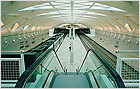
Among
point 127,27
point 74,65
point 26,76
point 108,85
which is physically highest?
point 127,27

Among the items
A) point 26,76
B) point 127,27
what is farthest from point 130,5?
point 127,27

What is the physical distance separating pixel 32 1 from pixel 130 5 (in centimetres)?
860

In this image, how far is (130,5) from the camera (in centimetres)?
1101

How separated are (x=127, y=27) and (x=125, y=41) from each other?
2759 mm

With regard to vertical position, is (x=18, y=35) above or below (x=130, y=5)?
below

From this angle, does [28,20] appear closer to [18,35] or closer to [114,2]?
[18,35]

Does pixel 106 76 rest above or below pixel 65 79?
above

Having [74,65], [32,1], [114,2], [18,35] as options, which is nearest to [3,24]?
[18,35]

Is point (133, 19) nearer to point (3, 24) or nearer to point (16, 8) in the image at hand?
point (16, 8)

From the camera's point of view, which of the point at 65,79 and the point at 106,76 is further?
the point at 65,79

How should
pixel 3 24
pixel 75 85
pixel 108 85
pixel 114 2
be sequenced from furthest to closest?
pixel 3 24, pixel 114 2, pixel 75 85, pixel 108 85

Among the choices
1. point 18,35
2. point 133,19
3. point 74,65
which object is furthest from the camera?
point 18,35

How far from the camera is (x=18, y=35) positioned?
26203 millimetres

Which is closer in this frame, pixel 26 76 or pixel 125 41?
pixel 26 76
